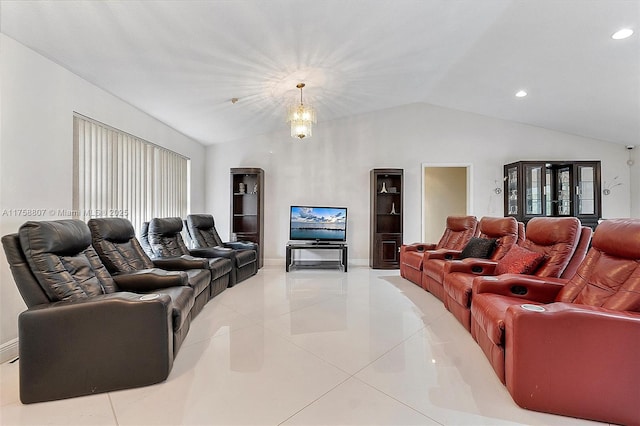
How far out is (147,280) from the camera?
259 centimetres

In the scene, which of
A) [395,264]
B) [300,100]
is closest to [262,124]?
[300,100]

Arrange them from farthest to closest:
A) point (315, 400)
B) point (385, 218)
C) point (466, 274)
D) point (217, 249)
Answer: point (385, 218)
point (217, 249)
point (466, 274)
point (315, 400)

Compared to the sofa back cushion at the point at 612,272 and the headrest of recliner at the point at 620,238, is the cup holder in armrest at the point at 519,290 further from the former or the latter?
the headrest of recliner at the point at 620,238

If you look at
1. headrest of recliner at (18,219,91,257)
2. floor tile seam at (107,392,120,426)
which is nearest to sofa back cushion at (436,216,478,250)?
floor tile seam at (107,392,120,426)

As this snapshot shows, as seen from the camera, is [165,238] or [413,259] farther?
[413,259]

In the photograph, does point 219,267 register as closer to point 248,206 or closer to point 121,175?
point 121,175

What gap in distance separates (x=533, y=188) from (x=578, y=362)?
4751mm

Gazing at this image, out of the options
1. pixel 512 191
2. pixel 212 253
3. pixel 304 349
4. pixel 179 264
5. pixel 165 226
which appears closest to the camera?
pixel 304 349

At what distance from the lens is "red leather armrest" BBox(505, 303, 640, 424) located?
59.2 inches

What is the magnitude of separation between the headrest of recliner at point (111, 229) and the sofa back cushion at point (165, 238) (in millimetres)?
689

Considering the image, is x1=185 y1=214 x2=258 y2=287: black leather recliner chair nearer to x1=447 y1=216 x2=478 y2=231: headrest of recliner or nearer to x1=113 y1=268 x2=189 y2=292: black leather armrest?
x1=113 y1=268 x2=189 y2=292: black leather armrest

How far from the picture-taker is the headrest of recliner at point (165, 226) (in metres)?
3.84

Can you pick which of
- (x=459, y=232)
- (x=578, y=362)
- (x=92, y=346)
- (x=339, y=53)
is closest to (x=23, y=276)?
(x=92, y=346)

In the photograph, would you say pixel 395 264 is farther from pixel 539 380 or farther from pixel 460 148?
pixel 539 380
